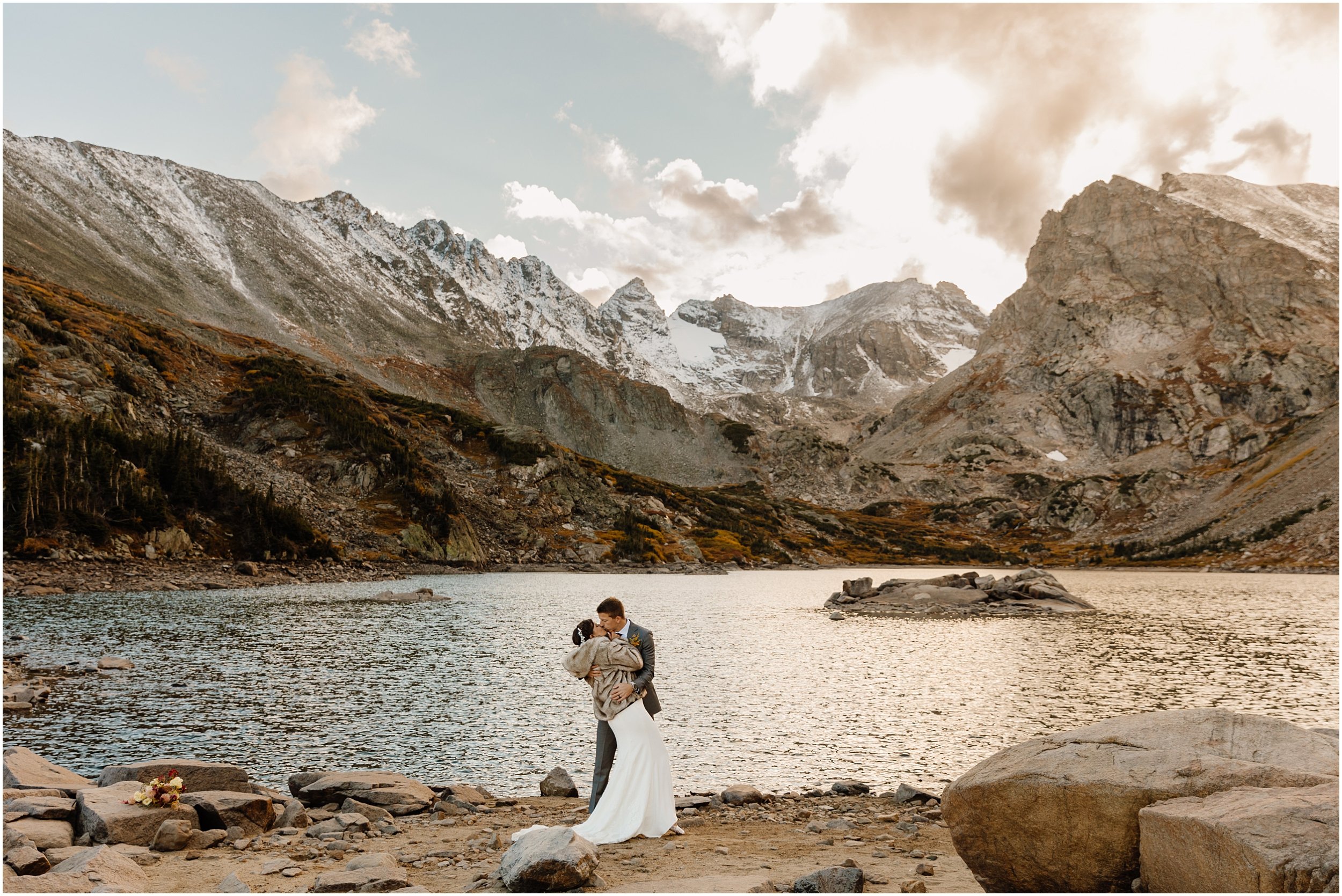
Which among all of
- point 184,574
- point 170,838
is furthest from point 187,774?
point 184,574

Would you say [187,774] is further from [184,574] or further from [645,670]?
[184,574]

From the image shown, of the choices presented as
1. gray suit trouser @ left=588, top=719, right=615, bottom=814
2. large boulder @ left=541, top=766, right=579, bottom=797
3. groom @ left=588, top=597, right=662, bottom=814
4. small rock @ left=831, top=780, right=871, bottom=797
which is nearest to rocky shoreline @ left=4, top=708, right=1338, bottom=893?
gray suit trouser @ left=588, top=719, right=615, bottom=814

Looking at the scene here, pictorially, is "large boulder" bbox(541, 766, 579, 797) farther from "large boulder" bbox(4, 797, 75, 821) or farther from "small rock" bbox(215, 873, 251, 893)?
"large boulder" bbox(4, 797, 75, 821)

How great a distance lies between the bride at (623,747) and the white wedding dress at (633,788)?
0.03 feet

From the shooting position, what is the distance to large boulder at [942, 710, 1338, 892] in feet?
34.2

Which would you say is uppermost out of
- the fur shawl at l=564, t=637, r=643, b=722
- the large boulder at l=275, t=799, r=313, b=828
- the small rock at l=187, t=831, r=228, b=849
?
the fur shawl at l=564, t=637, r=643, b=722

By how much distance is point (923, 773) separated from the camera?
24.0 metres

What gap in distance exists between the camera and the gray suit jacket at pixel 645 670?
1484 centimetres

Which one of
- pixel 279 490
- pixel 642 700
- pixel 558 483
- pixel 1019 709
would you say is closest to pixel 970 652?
pixel 1019 709

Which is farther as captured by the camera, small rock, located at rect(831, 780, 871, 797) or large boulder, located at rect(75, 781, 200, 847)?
small rock, located at rect(831, 780, 871, 797)

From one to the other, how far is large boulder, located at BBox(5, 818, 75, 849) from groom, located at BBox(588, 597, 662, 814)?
378 inches

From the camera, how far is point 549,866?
11.7 metres

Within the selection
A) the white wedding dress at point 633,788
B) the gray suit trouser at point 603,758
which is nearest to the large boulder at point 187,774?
the white wedding dress at point 633,788

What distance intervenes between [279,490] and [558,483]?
74576 millimetres
